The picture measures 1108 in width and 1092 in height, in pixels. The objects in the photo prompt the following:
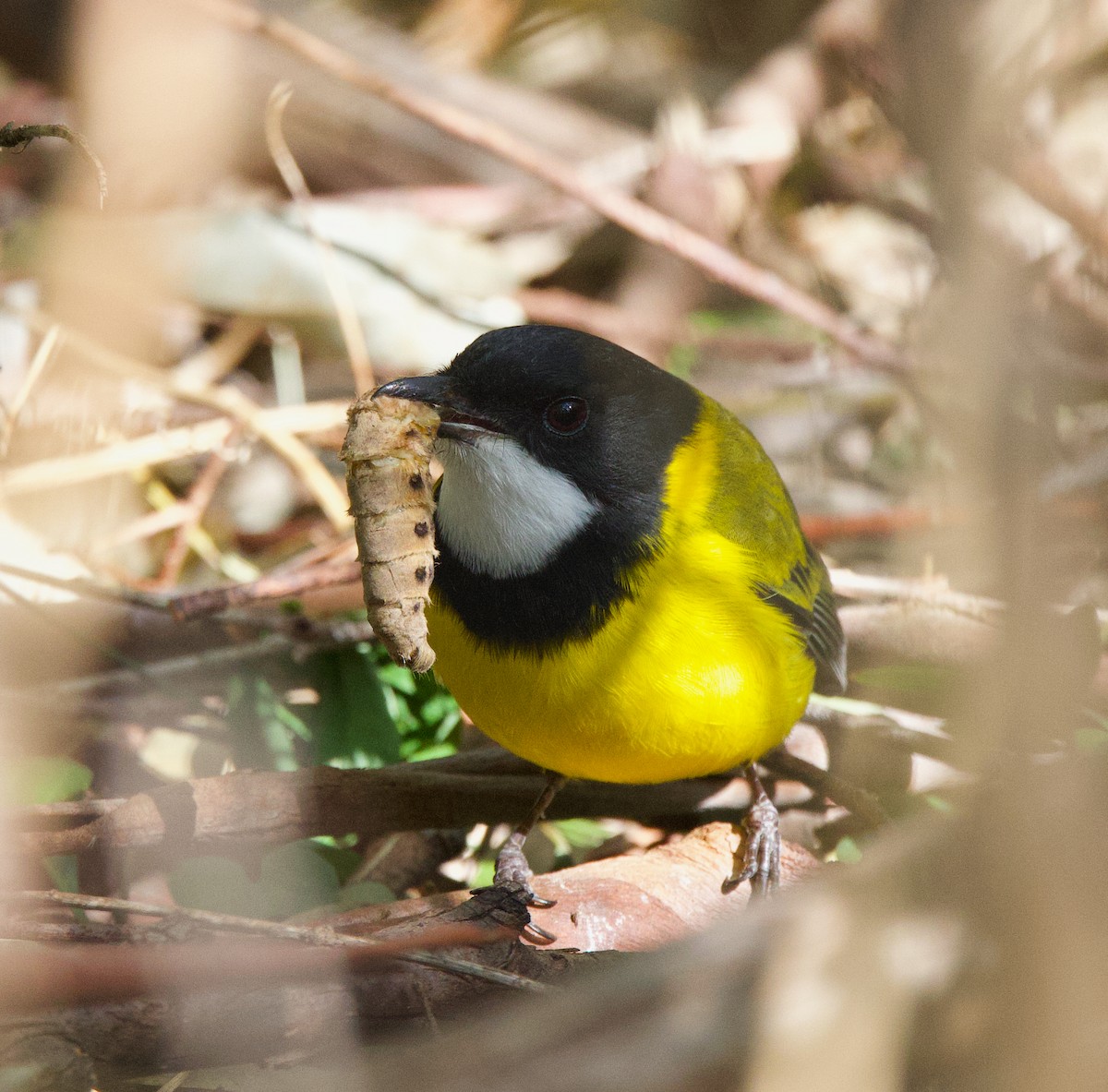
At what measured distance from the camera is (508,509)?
316 centimetres

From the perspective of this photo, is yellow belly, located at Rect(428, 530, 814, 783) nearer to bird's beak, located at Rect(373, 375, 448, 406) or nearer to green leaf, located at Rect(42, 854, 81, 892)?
bird's beak, located at Rect(373, 375, 448, 406)

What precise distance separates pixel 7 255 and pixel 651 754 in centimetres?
457

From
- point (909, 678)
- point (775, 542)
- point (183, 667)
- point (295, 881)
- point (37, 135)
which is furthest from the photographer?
point (183, 667)

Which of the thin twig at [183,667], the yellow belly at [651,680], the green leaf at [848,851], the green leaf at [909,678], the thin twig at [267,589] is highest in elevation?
the yellow belly at [651,680]

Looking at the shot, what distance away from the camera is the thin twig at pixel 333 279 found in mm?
5703

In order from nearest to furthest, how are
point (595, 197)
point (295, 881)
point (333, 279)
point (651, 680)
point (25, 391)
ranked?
1. point (651, 680)
2. point (295, 881)
3. point (25, 391)
4. point (333, 279)
5. point (595, 197)

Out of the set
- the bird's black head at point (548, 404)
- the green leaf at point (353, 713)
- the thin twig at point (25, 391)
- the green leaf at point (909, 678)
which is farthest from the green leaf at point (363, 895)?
the thin twig at point (25, 391)

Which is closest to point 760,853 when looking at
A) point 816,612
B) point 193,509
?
point 816,612

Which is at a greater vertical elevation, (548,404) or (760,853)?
(548,404)

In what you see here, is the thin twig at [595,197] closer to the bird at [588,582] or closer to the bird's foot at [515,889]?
the bird at [588,582]

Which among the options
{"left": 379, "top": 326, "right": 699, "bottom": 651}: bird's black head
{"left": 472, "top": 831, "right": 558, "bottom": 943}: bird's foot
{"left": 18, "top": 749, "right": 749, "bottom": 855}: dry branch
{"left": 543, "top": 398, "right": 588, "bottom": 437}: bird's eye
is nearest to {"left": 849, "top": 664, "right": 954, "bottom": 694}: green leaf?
{"left": 18, "top": 749, "right": 749, "bottom": 855}: dry branch

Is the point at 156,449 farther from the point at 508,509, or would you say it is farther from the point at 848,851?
the point at 848,851

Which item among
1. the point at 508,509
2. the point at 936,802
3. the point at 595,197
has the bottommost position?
the point at 936,802

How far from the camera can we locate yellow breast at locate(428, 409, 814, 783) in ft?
10.0
